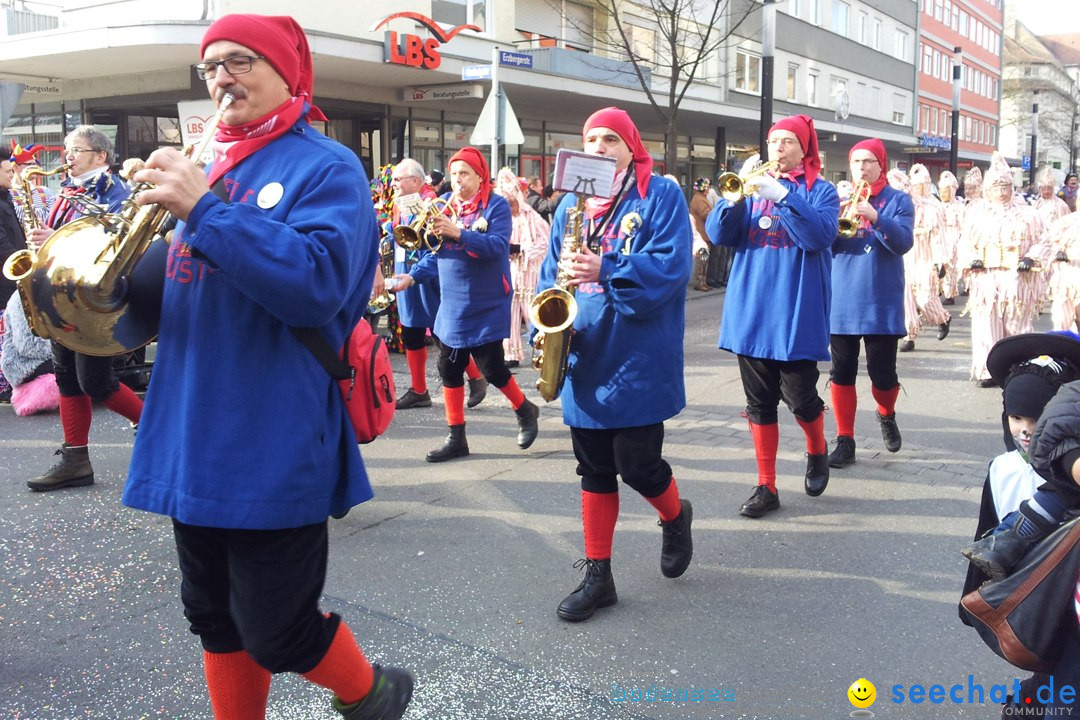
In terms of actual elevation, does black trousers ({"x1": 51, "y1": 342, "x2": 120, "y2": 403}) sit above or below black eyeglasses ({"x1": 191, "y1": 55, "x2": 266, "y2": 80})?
below

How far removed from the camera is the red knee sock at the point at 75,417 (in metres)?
5.52

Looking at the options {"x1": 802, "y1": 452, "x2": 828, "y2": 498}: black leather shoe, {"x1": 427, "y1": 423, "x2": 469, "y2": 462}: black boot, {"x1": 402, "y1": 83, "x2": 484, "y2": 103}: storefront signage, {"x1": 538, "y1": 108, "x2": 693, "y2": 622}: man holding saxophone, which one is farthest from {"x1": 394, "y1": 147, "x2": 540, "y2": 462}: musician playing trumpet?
{"x1": 402, "y1": 83, "x2": 484, "y2": 103}: storefront signage

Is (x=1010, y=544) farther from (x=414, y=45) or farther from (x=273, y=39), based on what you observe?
(x=414, y=45)

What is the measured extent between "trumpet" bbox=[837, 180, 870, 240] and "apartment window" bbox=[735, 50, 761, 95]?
24.1 m

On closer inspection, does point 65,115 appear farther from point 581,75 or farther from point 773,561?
point 773,561

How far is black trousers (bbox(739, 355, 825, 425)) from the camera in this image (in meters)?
4.97

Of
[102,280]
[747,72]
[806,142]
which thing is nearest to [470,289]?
[806,142]

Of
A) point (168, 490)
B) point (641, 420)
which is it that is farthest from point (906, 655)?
point (168, 490)

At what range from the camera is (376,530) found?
15.9 feet

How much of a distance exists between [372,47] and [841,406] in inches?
430

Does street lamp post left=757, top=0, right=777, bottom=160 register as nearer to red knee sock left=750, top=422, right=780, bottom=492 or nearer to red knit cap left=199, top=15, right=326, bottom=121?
red knee sock left=750, top=422, right=780, bottom=492

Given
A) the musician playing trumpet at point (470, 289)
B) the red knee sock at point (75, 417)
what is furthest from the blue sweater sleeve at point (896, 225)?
the red knee sock at point (75, 417)

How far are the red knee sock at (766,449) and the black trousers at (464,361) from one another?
1.87m

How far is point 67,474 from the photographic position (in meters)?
5.51
